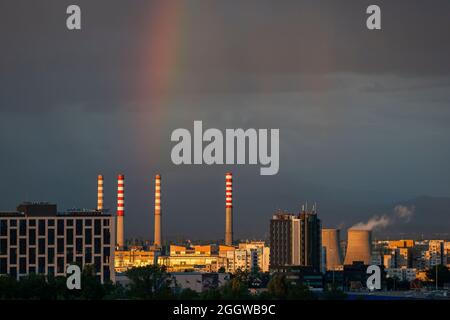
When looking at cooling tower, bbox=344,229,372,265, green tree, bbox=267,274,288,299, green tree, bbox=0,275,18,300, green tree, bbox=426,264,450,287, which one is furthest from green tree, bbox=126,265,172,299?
cooling tower, bbox=344,229,372,265

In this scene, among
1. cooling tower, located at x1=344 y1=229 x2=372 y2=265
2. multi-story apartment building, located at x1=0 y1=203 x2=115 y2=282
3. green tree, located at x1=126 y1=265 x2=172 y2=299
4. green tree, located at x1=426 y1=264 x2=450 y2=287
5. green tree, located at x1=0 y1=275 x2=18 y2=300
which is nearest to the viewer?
green tree, located at x1=0 y1=275 x2=18 y2=300

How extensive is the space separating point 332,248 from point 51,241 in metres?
69.3

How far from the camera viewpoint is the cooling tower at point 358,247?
7279 inches

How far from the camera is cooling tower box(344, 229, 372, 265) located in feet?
607

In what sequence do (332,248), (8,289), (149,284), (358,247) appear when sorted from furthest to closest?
(332,248) → (358,247) → (149,284) → (8,289)

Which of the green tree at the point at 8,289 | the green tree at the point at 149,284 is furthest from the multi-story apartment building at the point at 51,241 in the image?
the green tree at the point at 8,289

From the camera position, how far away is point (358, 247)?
7392 inches

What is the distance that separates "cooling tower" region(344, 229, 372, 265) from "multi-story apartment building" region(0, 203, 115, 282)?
56.3m

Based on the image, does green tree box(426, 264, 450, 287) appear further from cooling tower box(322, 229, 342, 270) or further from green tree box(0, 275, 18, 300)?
green tree box(0, 275, 18, 300)

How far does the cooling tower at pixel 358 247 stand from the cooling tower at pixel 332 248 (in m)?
1.83

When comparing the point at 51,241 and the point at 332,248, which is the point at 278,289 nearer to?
the point at 51,241

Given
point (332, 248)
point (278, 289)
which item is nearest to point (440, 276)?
point (332, 248)
